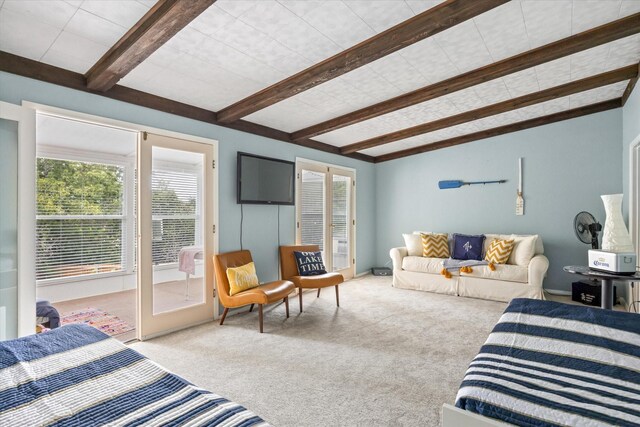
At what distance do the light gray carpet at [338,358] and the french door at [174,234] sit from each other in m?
0.22

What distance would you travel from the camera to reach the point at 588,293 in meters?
4.30

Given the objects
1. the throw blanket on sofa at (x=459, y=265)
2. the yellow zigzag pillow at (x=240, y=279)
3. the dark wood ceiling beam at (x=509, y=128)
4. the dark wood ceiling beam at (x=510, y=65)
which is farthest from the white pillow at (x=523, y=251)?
the yellow zigzag pillow at (x=240, y=279)

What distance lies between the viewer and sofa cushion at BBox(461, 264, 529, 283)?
4457 mm

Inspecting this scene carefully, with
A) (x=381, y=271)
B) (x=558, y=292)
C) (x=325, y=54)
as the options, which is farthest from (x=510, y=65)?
(x=381, y=271)

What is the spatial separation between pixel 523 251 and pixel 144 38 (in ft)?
16.5

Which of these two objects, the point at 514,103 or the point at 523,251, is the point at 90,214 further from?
the point at 523,251

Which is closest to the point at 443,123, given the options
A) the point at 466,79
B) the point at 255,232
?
the point at 466,79

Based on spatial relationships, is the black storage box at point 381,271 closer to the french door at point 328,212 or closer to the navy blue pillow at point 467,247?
the french door at point 328,212

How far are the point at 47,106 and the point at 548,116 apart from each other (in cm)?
620

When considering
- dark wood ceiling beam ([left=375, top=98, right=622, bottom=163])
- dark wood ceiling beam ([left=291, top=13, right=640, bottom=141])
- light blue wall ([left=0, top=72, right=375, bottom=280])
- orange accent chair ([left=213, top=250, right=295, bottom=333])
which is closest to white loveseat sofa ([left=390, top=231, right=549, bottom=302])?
dark wood ceiling beam ([left=375, top=98, right=622, bottom=163])

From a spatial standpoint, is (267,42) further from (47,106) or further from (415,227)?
(415,227)

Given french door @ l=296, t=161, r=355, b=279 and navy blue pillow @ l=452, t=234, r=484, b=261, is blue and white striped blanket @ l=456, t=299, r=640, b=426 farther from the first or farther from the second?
french door @ l=296, t=161, r=355, b=279

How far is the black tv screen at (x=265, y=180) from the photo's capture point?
404 cm

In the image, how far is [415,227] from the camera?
640 cm
